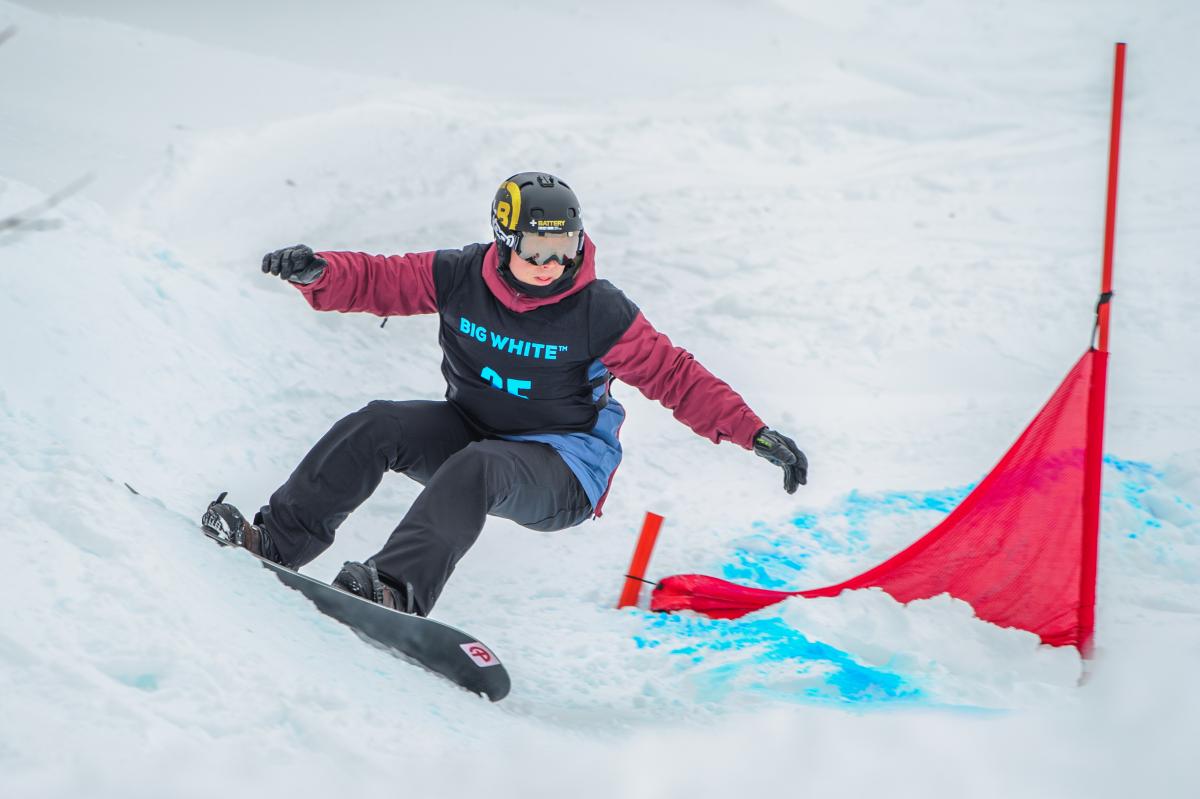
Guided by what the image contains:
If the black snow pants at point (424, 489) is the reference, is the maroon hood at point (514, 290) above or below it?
above

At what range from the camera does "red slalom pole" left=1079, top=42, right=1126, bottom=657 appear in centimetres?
325

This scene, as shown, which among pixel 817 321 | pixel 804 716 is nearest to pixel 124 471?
pixel 804 716

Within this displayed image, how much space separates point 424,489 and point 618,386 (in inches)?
119

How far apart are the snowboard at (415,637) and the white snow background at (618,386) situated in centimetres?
7

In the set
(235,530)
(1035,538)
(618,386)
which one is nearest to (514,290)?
(235,530)

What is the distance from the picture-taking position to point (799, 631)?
3500 millimetres

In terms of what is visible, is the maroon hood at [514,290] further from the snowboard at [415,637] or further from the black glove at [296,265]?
the snowboard at [415,637]

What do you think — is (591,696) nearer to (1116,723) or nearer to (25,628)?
(1116,723)

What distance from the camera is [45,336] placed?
3816 millimetres

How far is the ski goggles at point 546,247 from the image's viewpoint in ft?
11.0

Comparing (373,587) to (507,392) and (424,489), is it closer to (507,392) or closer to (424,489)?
(424,489)

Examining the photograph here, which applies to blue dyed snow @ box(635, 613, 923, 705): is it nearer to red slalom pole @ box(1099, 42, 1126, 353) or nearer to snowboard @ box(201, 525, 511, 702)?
snowboard @ box(201, 525, 511, 702)

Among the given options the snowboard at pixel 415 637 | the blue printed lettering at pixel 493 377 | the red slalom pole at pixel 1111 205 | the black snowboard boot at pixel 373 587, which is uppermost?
the red slalom pole at pixel 1111 205

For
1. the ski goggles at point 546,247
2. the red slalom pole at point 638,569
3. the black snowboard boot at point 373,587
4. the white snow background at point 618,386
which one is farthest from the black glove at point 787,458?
the black snowboard boot at point 373,587
